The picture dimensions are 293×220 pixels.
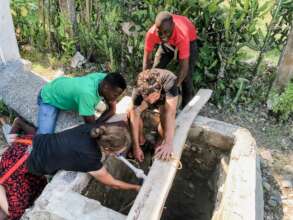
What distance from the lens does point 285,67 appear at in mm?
4176

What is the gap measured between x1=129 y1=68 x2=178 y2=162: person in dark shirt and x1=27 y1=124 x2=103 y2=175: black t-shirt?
52 cm

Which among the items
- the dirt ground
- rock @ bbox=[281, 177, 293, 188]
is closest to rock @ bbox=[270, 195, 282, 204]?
the dirt ground

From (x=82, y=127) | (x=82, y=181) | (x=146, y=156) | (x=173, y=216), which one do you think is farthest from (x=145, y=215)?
(x=173, y=216)

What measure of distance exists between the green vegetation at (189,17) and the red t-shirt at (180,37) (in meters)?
0.55

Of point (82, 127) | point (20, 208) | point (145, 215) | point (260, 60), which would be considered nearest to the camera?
point (145, 215)

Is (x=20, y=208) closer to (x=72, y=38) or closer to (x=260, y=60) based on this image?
(x=72, y=38)

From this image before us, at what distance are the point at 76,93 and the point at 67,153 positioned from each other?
791mm

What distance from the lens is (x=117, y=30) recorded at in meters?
4.78

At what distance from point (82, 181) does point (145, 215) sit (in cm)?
62

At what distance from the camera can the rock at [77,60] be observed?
16.7 ft

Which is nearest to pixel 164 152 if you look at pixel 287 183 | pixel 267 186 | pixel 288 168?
pixel 267 186

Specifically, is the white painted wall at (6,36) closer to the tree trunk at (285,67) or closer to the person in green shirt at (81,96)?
the person in green shirt at (81,96)

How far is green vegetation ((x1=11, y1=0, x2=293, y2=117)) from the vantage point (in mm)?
4113

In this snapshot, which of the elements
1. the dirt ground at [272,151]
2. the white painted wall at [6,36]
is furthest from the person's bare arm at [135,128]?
the white painted wall at [6,36]
